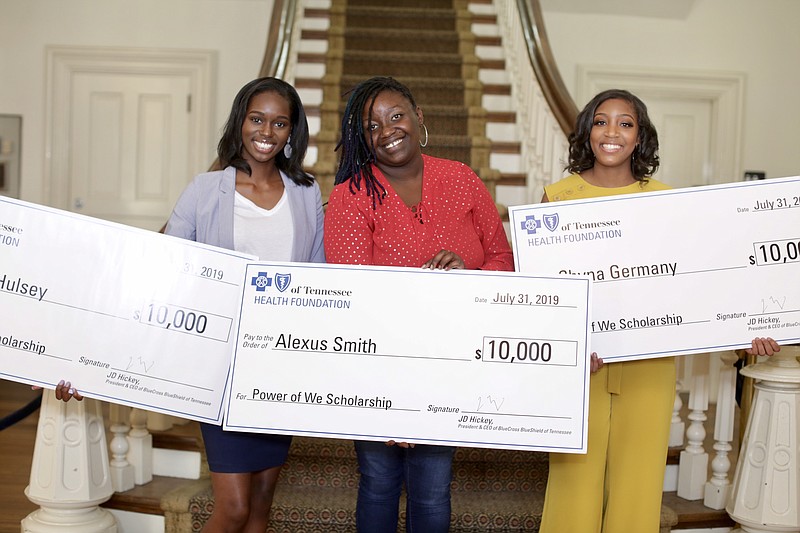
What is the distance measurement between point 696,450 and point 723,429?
122 mm

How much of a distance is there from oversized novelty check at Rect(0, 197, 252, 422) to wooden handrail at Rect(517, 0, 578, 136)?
2169 mm

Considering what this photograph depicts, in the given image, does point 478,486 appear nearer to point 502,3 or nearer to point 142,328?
point 142,328

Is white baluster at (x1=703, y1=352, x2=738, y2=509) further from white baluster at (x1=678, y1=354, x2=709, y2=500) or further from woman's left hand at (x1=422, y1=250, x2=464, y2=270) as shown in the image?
woman's left hand at (x1=422, y1=250, x2=464, y2=270)

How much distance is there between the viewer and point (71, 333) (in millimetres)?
1844

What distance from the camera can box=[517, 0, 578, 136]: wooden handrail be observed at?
368 centimetres

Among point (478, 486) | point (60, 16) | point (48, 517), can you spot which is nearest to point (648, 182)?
point (478, 486)

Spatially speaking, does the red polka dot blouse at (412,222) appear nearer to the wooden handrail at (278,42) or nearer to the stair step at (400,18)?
the wooden handrail at (278,42)

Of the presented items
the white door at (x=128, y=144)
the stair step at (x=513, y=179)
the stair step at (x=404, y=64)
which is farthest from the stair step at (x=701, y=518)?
the white door at (x=128, y=144)

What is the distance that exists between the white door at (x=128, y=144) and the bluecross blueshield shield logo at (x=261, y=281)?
422 cm

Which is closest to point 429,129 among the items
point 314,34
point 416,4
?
point 314,34

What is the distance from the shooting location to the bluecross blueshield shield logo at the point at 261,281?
1750 millimetres

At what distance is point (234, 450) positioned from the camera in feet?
6.07

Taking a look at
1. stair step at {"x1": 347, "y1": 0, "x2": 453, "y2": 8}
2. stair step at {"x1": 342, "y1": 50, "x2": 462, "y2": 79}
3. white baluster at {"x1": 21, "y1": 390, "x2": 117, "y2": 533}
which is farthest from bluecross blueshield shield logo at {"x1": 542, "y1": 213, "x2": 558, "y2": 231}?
stair step at {"x1": 347, "y1": 0, "x2": 453, "y2": 8}

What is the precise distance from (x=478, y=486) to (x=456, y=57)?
339 centimetres
